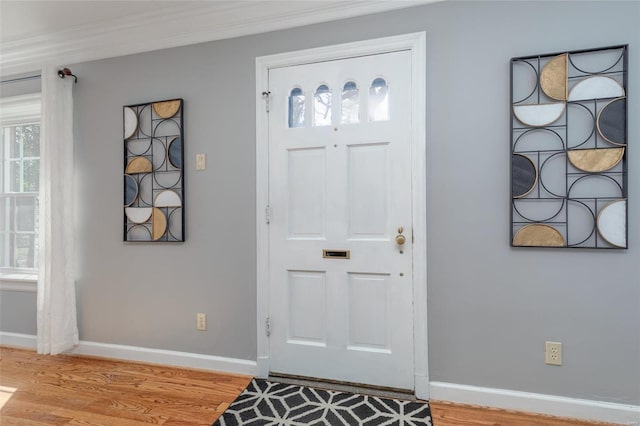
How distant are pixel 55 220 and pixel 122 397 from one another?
1457 millimetres

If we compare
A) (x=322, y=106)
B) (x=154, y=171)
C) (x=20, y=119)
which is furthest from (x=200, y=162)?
(x=20, y=119)

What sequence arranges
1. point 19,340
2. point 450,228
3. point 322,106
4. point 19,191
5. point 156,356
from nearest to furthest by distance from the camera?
point 450,228 < point 322,106 < point 156,356 < point 19,340 < point 19,191

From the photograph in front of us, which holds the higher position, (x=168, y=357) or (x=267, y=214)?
(x=267, y=214)

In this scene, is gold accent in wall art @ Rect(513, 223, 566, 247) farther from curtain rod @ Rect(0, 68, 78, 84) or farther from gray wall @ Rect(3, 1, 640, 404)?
curtain rod @ Rect(0, 68, 78, 84)

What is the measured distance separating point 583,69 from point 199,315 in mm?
2803

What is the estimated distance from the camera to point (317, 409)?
1842 millimetres

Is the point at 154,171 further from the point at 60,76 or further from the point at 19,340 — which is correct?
the point at 19,340

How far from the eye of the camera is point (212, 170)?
2.32 m

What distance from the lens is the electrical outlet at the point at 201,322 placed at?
7.68ft

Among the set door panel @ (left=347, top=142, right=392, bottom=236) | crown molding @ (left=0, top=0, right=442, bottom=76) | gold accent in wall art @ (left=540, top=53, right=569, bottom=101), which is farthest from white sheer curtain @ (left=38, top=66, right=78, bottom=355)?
gold accent in wall art @ (left=540, top=53, right=569, bottom=101)

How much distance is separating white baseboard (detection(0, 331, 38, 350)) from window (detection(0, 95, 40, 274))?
549 mm

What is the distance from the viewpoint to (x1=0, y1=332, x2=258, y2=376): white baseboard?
2.27 meters

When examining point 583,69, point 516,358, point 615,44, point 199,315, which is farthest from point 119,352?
point 615,44

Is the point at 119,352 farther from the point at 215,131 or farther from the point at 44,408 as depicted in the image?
the point at 215,131
